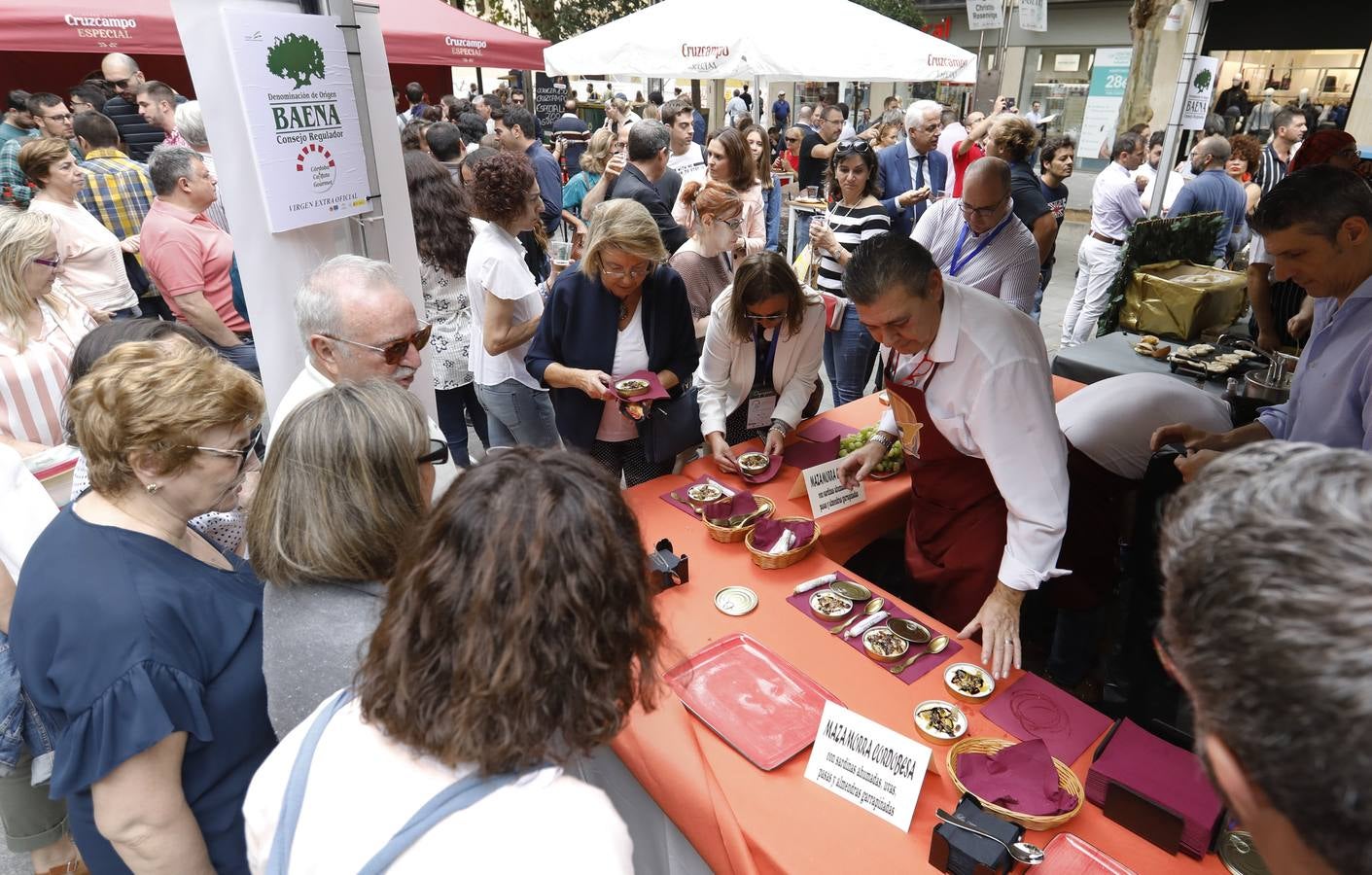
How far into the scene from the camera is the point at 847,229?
4.78m

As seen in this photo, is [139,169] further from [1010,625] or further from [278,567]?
[1010,625]

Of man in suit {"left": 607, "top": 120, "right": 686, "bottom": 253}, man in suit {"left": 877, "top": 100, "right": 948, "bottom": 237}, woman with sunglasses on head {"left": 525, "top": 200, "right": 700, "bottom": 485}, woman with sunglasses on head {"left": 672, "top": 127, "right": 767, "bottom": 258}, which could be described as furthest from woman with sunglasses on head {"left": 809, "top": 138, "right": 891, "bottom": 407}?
woman with sunglasses on head {"left": 525, "top": 200, "right": 700, "bottom": 485}

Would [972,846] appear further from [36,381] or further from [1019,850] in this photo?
[36,381]

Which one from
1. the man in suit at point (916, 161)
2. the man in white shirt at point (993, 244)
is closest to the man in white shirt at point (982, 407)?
the man in white shirt at point (993, 244)

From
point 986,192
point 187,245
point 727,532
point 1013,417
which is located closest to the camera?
point 1013,417

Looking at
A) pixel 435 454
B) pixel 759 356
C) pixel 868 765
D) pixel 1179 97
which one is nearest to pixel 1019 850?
pixel 868 765

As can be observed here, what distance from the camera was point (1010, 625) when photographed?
1949 mm

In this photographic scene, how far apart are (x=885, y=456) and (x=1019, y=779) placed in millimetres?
1526

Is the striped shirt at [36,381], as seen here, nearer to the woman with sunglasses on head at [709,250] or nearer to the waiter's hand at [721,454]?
the waiter's hand at [721,454]

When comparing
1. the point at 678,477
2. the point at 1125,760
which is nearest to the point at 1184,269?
the point at 678,477

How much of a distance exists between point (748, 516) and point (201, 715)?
1.62 metres

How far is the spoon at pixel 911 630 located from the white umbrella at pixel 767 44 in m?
3.81

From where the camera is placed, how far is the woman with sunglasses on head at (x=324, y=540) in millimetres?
1306

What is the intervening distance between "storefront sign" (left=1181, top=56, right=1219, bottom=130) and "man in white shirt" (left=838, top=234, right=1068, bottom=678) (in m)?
5.16
